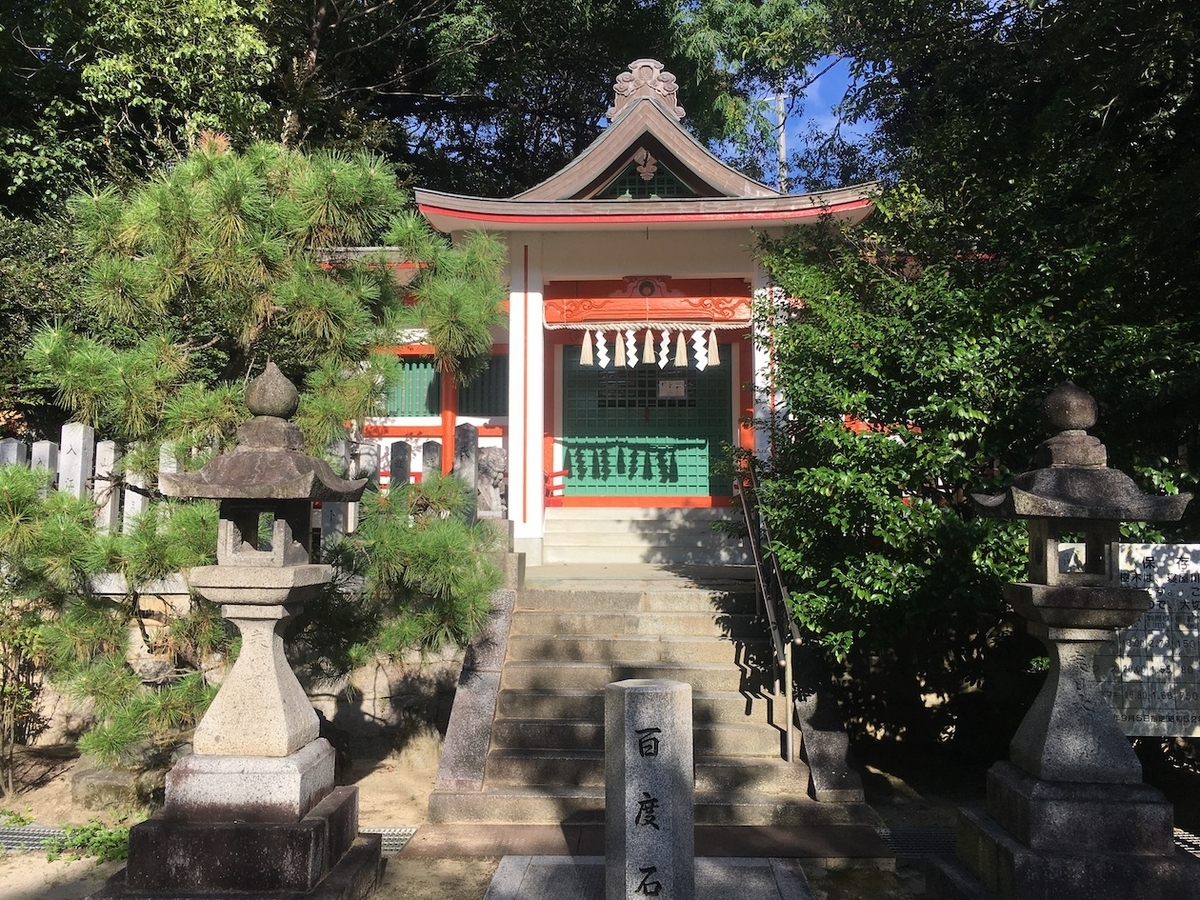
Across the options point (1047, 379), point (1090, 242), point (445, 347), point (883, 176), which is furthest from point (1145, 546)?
point (883, 176)

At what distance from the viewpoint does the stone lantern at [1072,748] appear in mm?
4035

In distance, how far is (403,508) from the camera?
5.58 m

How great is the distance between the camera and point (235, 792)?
4.33m

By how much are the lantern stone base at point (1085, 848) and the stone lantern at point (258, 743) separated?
3.23 metres

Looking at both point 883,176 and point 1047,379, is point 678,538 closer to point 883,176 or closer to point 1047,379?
point 883,176

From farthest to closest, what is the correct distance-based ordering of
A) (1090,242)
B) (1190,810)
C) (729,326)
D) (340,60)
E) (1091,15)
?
(340,60)
(729,326)
(1091,15)
(1190,810)
(1090,242)

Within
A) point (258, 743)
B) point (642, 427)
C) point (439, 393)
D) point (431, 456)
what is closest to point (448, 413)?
point (439, 393)

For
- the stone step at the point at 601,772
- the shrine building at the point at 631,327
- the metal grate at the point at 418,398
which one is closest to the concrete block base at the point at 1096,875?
the stone step at the point at 601,772

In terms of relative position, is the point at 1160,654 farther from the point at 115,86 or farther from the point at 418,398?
the point at 115,86

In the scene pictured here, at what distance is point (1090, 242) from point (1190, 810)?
4.14 m

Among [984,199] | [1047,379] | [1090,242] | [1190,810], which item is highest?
[984,199]

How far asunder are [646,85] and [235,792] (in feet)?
29.0

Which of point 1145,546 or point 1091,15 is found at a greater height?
point 1091,15

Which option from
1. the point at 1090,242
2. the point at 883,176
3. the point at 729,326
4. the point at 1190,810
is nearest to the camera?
the point at 1090,242
